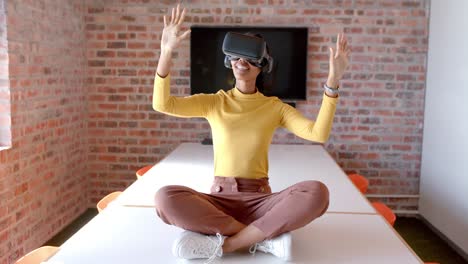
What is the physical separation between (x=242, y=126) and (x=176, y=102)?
334mm

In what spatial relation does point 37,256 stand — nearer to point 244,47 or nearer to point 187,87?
point 244,47

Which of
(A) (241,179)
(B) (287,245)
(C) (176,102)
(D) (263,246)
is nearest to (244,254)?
(D) (263,246)

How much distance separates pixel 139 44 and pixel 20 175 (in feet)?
5.85

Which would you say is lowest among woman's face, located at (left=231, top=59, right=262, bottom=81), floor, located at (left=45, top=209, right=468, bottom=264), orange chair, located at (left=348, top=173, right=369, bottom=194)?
floor, located at (left=45, top=209, right=468, bottom=264)

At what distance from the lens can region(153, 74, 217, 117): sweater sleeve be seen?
2.34 metres

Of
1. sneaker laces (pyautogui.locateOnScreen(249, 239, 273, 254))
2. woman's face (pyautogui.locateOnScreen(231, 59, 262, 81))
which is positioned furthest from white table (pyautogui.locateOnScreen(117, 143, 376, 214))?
woman's face (pyautogui.locateOnScreen(231, 59, 262, 81))

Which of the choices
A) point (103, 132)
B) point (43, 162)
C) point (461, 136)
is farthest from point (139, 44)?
point (461, 136)

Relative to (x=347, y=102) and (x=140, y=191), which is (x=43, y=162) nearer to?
(x=140, y=191)

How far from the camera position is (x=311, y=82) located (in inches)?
195

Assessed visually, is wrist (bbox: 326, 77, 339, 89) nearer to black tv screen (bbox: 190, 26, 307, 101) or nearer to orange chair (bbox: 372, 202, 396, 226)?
orange chair (bbox: 372, 202, 396, 226)

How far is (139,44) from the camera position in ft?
16.2

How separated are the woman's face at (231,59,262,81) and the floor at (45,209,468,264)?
227 centimetres

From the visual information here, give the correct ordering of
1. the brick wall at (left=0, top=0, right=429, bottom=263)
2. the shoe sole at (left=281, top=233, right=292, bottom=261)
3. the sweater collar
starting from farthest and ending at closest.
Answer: the brick wall at (left=0, top=0, right=429, bottom=263) < the sweater collar < the shoe sole at (left=281, top=233, right=292, bottom=261)

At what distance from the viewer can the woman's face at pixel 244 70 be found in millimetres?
2484
